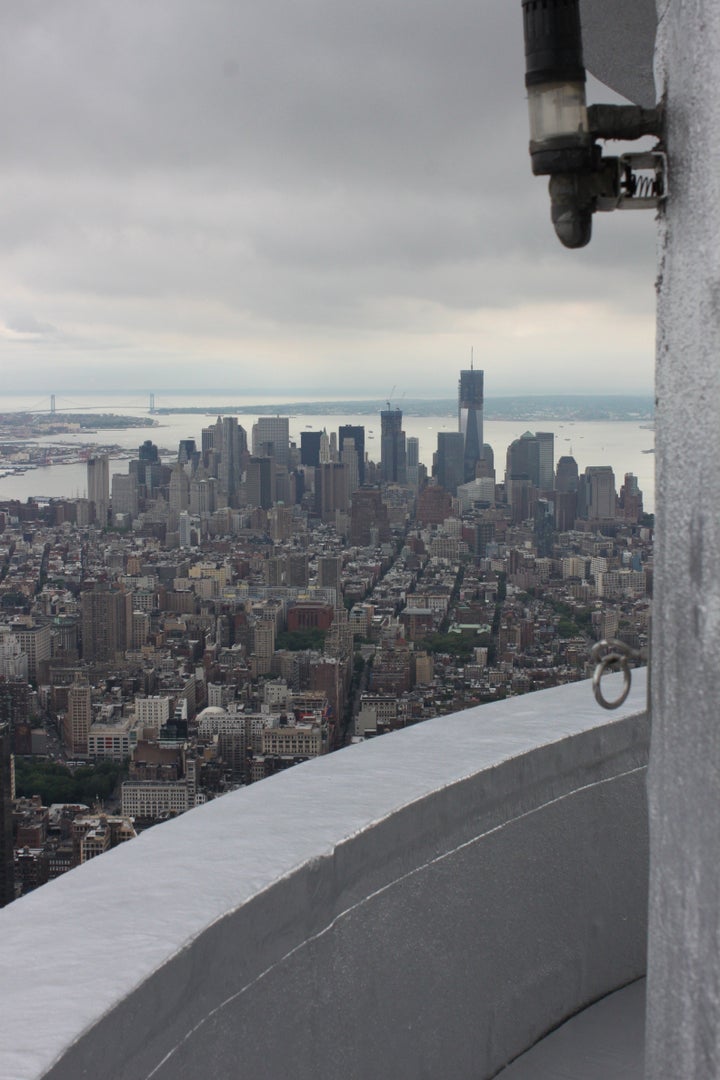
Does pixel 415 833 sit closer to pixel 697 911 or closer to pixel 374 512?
pixel 697 911

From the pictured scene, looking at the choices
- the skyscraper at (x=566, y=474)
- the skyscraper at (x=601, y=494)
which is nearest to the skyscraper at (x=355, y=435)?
the skyscraper at (x=566, y=474)

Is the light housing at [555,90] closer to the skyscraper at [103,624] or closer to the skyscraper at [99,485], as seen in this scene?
the skyscraper at [103,624]

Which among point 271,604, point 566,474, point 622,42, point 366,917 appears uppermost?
point 622,42

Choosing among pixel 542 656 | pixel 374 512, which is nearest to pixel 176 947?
pixel 542 656

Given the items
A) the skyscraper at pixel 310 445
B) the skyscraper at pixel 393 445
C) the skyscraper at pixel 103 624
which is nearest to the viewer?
the skyscraper at pixel 103 624

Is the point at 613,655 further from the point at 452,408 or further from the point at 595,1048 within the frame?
the point at 452,408

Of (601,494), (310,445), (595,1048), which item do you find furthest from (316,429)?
(595,1048)
